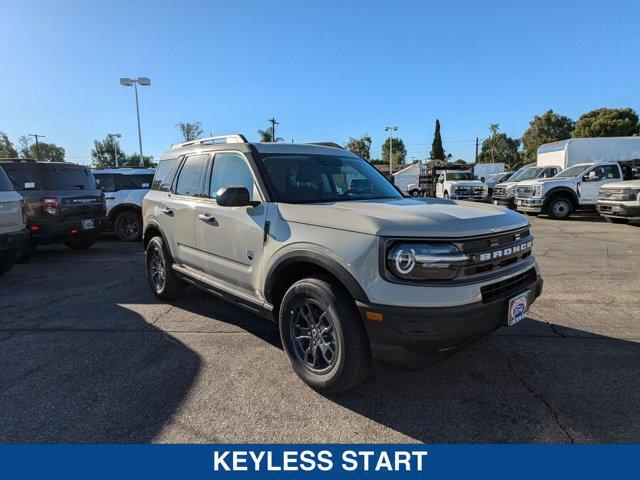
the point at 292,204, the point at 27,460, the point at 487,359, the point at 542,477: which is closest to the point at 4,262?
the point at 27,460

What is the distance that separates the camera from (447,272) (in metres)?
2.55

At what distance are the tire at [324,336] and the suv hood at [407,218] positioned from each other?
1.50 feet

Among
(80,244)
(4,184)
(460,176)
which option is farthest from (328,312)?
(460,176)

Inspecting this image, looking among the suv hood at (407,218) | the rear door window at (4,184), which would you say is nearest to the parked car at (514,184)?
the suv hood at (407,218)

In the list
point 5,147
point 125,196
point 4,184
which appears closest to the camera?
point 4,184

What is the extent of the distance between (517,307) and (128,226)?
1002cm

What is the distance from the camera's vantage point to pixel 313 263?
115 inches

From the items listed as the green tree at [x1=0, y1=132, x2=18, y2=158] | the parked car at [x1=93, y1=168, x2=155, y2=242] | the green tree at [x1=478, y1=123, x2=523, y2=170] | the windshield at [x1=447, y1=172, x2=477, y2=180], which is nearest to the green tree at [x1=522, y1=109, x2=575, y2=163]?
the green tree at [x1=478, y1=123, x2=523, y2=170]

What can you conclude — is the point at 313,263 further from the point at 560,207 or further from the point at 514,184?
the point at 514,184

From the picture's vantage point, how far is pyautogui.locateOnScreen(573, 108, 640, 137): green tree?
151 ft

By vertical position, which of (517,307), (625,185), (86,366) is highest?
(625,185)

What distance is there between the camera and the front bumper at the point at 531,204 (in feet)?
48.2

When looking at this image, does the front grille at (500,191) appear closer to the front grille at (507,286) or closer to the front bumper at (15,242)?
the front grille at (507,286)

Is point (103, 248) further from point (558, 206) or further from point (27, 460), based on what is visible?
point (558, 206)
